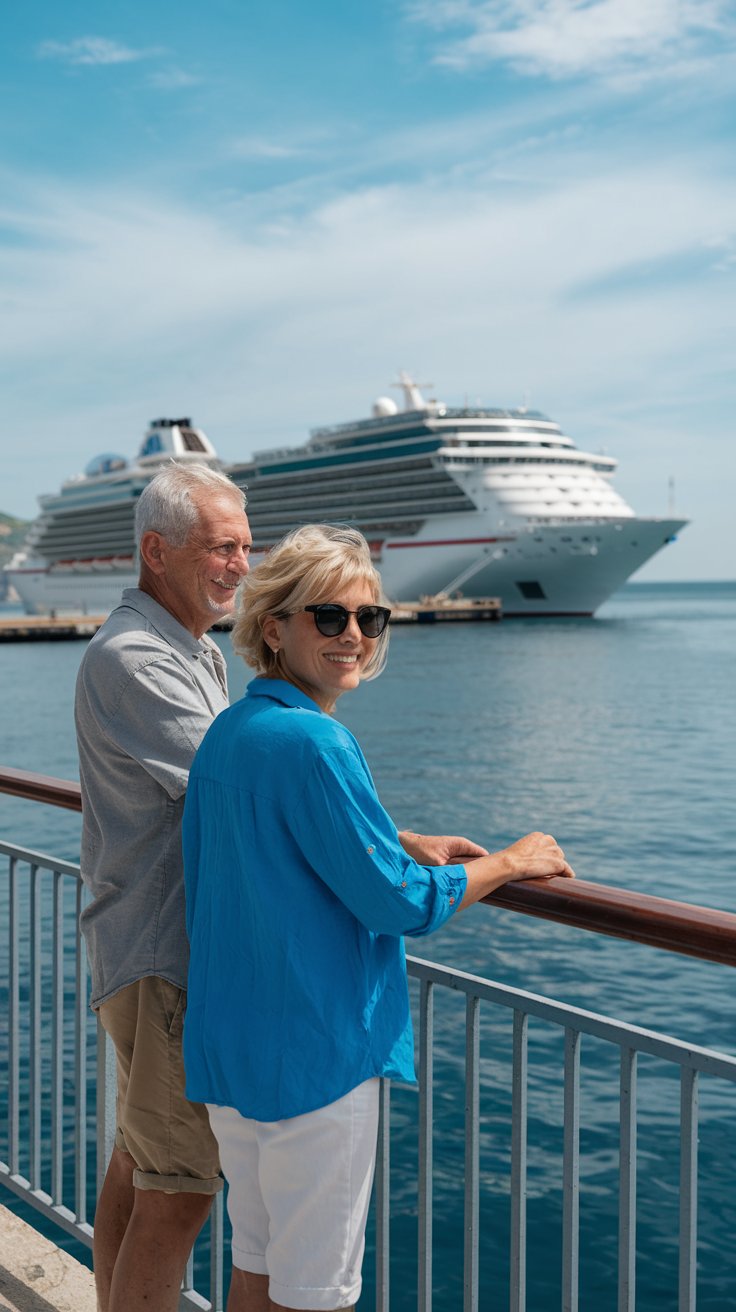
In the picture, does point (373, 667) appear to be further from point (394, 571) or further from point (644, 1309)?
point (394, 571)

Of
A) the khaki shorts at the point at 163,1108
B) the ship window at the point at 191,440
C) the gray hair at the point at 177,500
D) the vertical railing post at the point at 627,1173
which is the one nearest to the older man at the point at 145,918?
the khaki shorts at the point at 163,1108

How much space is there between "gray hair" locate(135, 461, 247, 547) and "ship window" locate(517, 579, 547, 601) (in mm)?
57594

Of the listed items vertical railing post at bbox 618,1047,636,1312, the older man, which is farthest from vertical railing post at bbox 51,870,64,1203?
vertical railing post at bbox 618,1047,636,1312

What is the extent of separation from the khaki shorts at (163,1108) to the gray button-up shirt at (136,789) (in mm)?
51

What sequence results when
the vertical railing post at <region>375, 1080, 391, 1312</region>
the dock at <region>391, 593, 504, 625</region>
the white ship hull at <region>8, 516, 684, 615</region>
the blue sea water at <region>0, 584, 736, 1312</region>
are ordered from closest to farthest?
the vertical railing post at <region>375, 1080, 391, 1312</region> < the blue sea water at <region>0, 584, 736, 1312</region> < the dock at <region>391, 593, 504, 625</region> < the white ship hull at <region>8, 516, 684, 615</region>

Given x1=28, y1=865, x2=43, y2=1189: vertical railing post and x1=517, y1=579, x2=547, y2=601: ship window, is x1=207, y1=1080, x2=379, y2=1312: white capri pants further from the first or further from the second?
x1=517, y1=579, x2=547, y2=601: ship window

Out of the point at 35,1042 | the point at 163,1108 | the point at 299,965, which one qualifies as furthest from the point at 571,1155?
the point at 35,1042

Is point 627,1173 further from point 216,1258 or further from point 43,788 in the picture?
point 43,788

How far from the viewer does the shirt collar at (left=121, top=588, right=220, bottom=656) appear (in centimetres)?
194

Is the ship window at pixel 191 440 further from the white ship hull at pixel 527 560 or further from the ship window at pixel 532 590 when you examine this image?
the ship window at pixel 532 590

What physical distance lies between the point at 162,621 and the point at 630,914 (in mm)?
833

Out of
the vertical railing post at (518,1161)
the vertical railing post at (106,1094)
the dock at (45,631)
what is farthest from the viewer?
the dock at (45,631)

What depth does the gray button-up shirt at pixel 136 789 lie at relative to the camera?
1.81 m

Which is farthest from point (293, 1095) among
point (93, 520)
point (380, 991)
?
point (93, 520)
